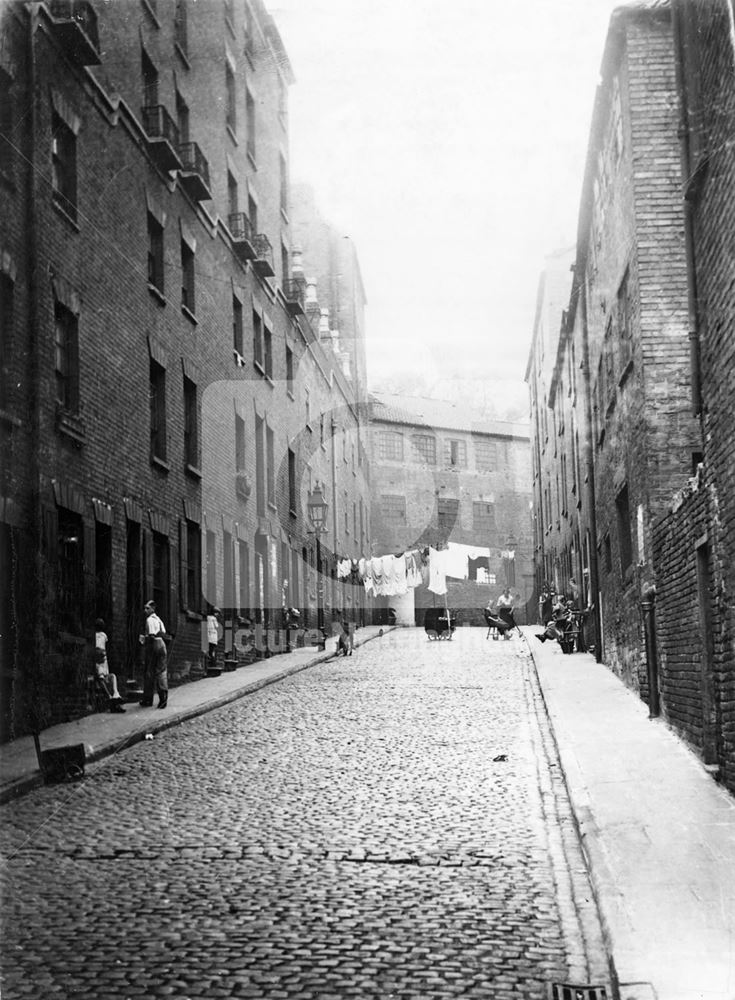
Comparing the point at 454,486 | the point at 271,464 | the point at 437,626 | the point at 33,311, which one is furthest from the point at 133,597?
the point at 454,486

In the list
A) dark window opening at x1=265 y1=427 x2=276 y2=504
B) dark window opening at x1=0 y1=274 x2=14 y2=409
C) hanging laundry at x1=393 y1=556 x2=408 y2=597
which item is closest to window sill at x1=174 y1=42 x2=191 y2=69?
dark window opening at x1=265 y1=427 x2=276 y2=504

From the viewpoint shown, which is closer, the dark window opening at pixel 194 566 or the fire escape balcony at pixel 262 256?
the dark window opening at pixel 194 566

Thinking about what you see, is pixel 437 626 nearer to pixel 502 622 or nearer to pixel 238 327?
pixel 502 622

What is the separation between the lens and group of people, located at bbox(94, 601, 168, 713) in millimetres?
15789

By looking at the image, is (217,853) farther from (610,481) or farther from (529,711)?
(610,481)

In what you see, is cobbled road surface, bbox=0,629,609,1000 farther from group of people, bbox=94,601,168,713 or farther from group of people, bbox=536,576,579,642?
group of people, bbox=536,576,579,642

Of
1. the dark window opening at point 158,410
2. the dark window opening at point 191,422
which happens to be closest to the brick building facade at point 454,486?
the dark window opening at point 191,422

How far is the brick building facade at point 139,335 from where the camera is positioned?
Answer: 13.9 meters

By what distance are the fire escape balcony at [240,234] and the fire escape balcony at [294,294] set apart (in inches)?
207

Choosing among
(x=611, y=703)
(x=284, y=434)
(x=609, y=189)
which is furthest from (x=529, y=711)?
(x=284, y=434)

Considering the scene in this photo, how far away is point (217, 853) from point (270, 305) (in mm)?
23587

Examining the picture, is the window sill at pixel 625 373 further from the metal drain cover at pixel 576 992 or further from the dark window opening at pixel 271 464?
the dark window opening at pixel 271 464

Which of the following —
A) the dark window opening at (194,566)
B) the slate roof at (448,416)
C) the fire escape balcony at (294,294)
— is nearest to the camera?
the dark window opening at (194,566)

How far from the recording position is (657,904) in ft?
19.1
